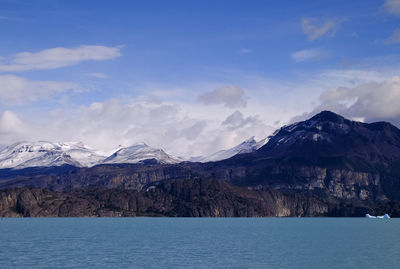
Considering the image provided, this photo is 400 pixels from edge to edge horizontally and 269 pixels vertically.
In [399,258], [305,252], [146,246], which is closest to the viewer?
[399,258]

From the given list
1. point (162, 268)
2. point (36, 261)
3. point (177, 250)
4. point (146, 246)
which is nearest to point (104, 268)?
point (162, 268)

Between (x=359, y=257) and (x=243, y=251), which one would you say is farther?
(x=243, y=251)

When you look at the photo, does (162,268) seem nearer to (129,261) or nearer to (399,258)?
(129,261)

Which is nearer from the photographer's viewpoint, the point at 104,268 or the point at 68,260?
the point at 104,268

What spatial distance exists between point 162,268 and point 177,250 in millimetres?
41243

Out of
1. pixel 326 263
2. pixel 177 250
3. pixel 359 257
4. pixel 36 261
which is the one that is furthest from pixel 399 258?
pixel 36 261

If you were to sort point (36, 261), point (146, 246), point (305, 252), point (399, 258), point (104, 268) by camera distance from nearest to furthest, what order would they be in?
1. point (104, 268)
2. point (36, 261)
3. point (399, 258)
4. point (305, 252)
5. point (146, 246)

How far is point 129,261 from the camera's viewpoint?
5069 inches

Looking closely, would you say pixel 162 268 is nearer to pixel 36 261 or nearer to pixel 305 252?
pixel 36 261

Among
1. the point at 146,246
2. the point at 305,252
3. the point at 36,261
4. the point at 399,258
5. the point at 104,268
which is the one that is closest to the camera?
the point at 104,268

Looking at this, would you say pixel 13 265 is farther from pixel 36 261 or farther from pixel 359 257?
pixel 359 257

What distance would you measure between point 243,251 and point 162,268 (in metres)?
43.9

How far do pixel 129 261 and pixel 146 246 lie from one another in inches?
1730

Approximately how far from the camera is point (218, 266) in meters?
120
